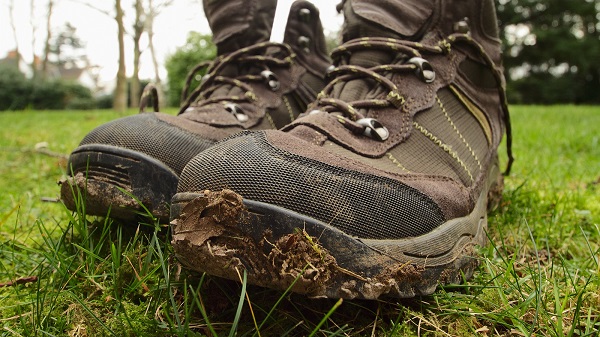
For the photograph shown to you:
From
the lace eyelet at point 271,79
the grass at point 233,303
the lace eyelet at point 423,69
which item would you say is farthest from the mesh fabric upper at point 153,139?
the lace eyelet at point 423,69

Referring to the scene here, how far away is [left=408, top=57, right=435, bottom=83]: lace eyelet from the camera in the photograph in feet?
4.42

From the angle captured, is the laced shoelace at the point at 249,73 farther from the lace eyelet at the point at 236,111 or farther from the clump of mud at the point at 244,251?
the clump of mud at the point at 244,251

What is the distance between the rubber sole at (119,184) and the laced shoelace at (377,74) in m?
0.47

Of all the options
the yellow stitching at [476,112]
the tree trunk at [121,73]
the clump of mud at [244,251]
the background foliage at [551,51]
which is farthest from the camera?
the background foliage at [551,51]

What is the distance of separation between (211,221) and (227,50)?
4.02 ft

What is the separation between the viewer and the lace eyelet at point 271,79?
1858 millimetres

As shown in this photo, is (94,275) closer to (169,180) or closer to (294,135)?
(169,180)

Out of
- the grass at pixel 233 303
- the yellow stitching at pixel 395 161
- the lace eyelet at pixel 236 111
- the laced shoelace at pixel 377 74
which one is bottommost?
the grass at pixel 233 303

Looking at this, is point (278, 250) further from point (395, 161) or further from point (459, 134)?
point (459, 134)

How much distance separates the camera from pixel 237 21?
6.31 ft

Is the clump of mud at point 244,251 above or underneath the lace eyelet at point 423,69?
underneath

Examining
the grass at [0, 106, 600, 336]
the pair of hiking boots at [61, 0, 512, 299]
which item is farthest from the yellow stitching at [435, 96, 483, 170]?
the grass at [0, 106, 600, 336]

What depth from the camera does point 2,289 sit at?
1225 millimetres

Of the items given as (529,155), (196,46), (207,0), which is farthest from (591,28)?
(207,0)
